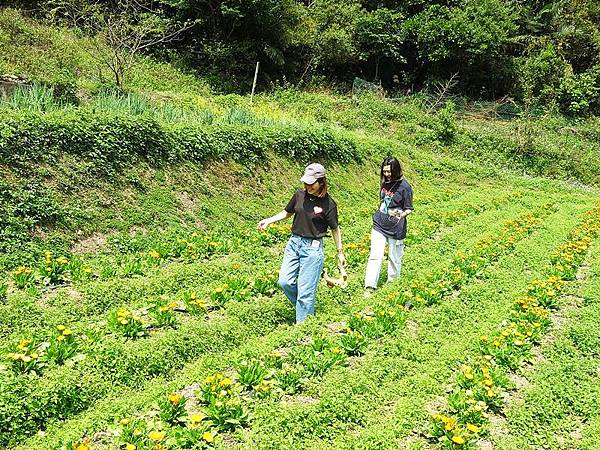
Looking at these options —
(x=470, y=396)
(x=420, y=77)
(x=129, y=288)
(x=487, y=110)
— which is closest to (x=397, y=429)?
(x=470, y=396)

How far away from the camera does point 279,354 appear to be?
5371 mm

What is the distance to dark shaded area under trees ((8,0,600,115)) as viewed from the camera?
25297 millimetres

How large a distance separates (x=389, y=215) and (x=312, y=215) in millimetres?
1958

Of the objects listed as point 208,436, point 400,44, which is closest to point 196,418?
point 208,436

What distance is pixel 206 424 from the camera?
419 centimetres

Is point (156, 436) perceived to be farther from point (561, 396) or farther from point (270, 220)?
point (561, 396)

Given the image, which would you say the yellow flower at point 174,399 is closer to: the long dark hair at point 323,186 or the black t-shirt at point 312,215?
the black t-shirt at point 312,215

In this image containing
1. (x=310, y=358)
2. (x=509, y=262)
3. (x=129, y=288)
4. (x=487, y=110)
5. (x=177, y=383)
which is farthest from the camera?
(x=487, y=110)

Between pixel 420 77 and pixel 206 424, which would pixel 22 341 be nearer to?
pixel 206 424

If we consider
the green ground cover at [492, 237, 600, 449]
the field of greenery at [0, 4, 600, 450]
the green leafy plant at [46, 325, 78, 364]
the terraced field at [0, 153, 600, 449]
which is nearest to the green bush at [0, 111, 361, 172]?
the field of greenery at [0, 4, 600, 450]

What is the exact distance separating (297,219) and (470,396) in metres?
2.66

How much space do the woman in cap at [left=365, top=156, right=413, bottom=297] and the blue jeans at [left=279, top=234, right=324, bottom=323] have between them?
163cm

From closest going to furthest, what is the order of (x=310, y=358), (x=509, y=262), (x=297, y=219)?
(x=310, y=358)
(x=297, y=219)
(x=509, y=262)

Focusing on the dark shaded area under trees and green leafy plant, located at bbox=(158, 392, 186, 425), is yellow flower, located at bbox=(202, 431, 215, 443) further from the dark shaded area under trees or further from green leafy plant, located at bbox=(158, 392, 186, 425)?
the dark shaded area under trees
